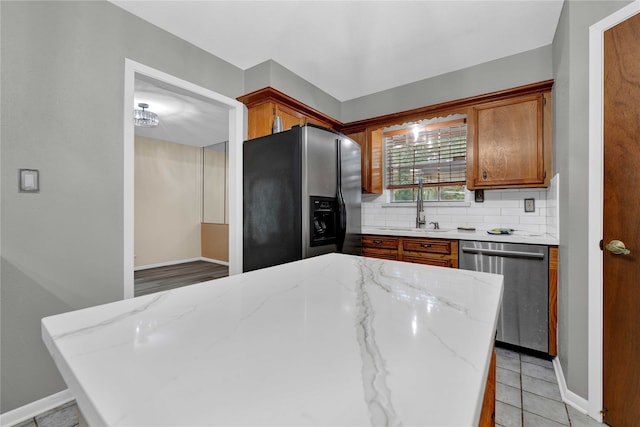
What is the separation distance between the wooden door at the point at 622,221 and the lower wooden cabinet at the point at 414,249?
3.50 ft

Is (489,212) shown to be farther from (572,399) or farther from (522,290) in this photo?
(572,399)

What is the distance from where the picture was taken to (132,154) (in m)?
2.06

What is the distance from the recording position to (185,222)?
6148 mm

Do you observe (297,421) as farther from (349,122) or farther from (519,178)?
(349,122)

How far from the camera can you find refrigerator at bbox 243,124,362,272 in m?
2.27

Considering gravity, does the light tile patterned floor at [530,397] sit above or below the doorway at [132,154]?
below

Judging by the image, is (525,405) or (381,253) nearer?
(525,405)

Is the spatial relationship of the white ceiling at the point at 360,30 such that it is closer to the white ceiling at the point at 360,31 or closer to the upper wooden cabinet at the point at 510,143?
the white ceiling at the point at 360,31

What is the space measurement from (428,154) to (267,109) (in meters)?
1.88

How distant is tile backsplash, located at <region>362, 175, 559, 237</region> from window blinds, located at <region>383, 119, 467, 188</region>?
0.87 feet

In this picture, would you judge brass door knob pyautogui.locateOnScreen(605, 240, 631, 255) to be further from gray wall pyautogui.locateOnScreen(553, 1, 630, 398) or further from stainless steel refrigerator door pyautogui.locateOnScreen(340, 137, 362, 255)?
stainless steel refrigerator door pyautogui.locateOnScreen(340, 137, 362, 255)

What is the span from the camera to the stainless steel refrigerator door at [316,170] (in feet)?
7.40

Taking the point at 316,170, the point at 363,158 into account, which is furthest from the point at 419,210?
the point at 316,170

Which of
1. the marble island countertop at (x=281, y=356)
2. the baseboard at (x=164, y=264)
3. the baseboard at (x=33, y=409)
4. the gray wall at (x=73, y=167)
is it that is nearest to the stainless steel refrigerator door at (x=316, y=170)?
the gray wall at (x=73, y=167)
